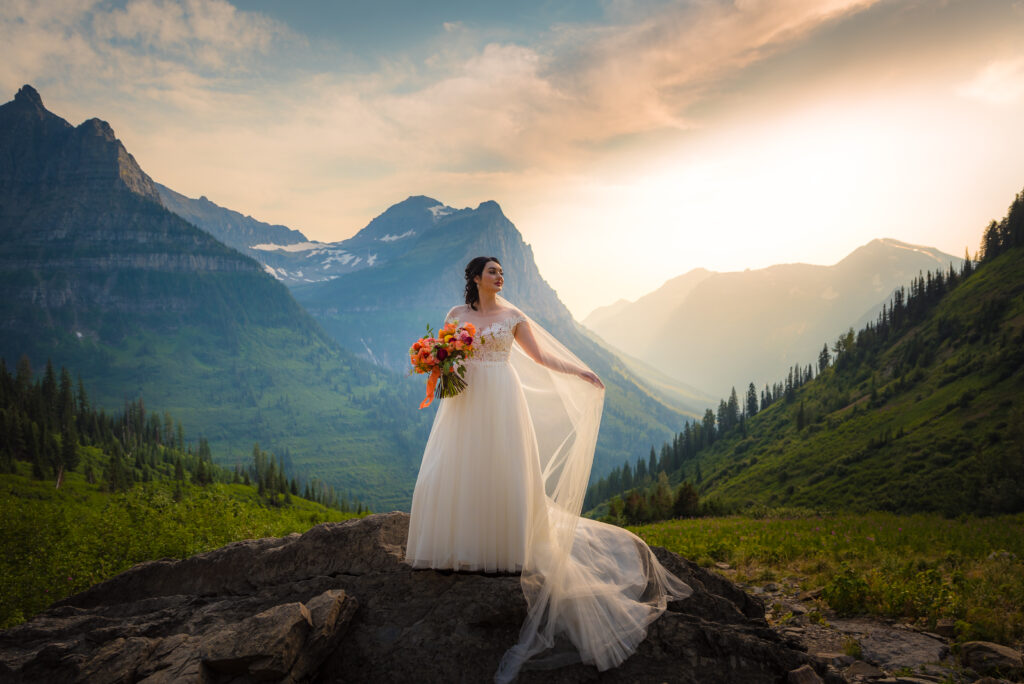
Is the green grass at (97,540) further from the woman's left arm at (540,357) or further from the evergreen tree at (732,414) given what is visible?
the evergreen tree at (732,414)

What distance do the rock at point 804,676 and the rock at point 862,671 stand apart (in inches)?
41.4

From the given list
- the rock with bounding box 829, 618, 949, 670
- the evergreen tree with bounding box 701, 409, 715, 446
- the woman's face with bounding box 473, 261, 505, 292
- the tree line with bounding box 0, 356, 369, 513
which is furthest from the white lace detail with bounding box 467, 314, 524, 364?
the evergreen tree with bounding box 701, 409, 715, 446

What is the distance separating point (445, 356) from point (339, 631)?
3779mm

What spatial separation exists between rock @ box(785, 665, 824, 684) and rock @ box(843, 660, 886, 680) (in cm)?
105

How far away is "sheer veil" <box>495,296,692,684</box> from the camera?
6094 millimetres

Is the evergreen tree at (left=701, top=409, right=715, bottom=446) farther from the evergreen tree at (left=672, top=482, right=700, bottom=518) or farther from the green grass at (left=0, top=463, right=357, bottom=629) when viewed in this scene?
the green grass at (left=0, top=463, right=357, bottom=629)

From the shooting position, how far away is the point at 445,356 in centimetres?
782

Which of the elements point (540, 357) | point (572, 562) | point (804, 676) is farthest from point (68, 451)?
point (804, 676)

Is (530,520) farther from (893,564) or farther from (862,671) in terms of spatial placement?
(893,564)

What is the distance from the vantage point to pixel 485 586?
670 centimetres

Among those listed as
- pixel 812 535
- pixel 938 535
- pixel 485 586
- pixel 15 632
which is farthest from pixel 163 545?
pixel 938 535

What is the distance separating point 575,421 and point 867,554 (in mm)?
7627

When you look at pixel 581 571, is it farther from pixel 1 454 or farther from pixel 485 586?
pixel 1 454

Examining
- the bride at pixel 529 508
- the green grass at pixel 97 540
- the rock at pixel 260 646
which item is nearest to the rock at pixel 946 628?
the bride at pixel 529 508
